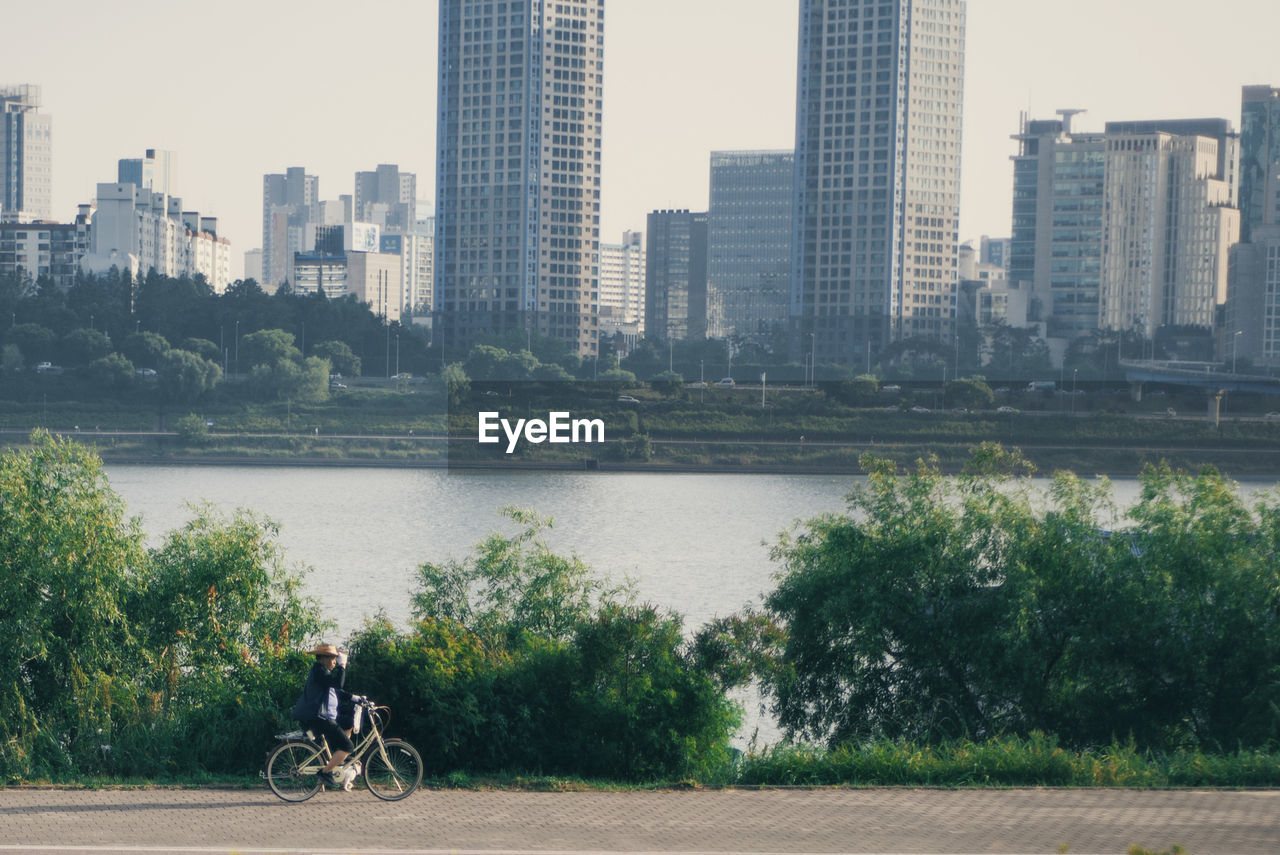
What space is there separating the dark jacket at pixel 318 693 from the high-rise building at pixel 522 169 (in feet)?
362

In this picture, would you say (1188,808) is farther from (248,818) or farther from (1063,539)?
(1063,539)

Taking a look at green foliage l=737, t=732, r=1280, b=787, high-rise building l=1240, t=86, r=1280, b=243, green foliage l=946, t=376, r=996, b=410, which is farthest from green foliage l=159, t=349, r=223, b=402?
high-rise building l=1240, t=86, r=1280, b=243

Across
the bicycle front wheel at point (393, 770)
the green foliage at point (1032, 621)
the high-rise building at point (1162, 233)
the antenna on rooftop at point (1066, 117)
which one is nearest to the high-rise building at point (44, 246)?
the high-rise building at point (1162, 233)

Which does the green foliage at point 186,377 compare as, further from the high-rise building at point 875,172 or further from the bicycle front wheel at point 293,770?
the bicycle front wheel at point 293,770

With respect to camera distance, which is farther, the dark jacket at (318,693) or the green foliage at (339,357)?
the green foliage at (339,357)

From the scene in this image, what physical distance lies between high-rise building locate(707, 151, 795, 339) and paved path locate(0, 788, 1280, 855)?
151048 millimetres

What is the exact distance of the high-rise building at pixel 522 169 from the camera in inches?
4756

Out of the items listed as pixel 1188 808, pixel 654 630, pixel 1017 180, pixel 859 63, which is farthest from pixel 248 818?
pixel 1017 180

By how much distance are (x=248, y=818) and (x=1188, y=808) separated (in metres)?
6.03

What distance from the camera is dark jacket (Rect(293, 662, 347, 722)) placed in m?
9.56

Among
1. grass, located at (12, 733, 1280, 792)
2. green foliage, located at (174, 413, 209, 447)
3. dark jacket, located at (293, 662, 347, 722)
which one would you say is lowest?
green foliage, located at (174, 413, 209, 447)

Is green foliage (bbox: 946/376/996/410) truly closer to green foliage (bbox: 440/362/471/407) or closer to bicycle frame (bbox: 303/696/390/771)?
green foliage (bbox: 440/362/471/407)

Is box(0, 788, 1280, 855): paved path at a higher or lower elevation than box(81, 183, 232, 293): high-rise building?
lower

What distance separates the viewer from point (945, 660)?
16141 millimetres
